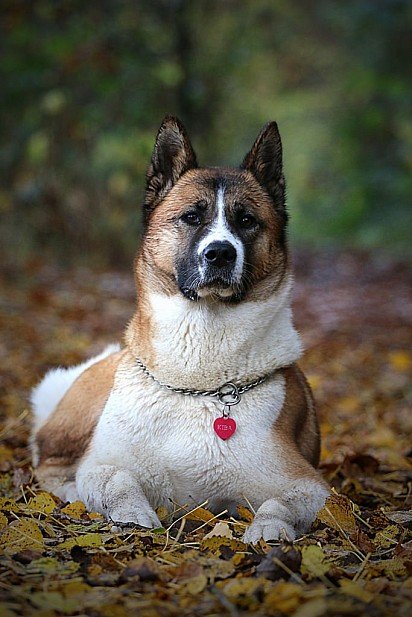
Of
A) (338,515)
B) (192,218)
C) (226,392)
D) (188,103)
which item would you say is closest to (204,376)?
(226,392)

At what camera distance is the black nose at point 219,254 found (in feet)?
11.7

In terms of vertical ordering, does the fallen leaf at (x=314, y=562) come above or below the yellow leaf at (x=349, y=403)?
above

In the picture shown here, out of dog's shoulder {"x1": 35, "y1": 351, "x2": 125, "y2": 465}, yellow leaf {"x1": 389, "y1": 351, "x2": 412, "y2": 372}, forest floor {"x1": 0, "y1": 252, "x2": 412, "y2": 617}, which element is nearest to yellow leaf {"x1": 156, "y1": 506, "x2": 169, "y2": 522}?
forest floor {"x1": 0, "y1": 252, "x2": 412, "y2": 617}

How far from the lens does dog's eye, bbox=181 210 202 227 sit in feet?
12.6

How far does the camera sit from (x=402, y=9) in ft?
40.3

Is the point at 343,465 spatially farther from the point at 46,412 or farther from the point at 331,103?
the point at 331,103

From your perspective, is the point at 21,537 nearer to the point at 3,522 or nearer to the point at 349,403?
the point at 3,522

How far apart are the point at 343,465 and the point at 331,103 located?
45.5 feet

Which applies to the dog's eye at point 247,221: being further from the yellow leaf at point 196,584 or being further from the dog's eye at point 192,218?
the yellow leaf at point 196,584

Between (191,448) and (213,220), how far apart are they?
1087 millimetres

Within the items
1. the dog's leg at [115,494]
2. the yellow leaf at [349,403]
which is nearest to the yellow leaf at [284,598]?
the dog's leg at [115,494]

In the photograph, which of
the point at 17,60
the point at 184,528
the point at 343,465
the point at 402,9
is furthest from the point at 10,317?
the point at 402,9

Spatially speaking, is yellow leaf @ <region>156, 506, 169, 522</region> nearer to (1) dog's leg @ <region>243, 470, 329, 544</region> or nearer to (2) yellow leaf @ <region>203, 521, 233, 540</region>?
(2) yellow leaf @ <region>203, 521, 233, 540</region>

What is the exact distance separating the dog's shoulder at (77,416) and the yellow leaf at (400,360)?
414cm
